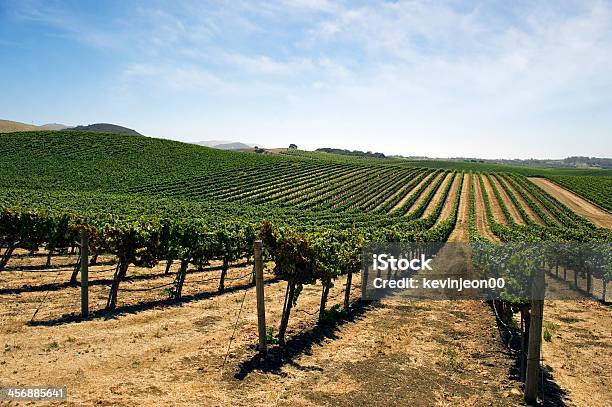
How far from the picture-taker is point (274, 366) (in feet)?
37.7

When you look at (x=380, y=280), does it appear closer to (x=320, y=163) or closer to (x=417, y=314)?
(x=417, y=314)

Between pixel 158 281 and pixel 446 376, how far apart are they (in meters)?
15.0

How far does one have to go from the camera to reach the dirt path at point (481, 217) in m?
50.8

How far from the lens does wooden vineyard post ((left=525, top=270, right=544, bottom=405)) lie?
9875mm

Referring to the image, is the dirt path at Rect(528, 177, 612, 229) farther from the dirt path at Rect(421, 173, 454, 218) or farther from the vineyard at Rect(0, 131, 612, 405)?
the dirt path at Rect(421, 173, 454, 218)

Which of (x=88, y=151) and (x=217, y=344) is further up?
(x=88, y=151)

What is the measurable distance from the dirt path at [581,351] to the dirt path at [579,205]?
157ft

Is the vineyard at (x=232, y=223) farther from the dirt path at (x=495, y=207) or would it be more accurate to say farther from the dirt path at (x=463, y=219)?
the dirt path at (x=495, y=207)

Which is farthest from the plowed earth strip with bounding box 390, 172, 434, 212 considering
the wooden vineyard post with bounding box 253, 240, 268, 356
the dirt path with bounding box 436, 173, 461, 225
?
the wooden vineyard post with bounding box 253, 240, 268, 356

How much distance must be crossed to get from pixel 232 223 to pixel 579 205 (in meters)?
65.9

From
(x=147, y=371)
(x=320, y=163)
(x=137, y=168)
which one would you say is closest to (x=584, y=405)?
(x=147, y=371)

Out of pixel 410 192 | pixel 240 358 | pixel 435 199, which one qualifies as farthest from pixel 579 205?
pixel 240 358

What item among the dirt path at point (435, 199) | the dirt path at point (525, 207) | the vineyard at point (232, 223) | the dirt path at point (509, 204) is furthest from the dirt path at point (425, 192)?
the dirt path at point (525, 207)

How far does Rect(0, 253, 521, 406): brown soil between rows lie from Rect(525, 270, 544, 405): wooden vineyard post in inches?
17.8
